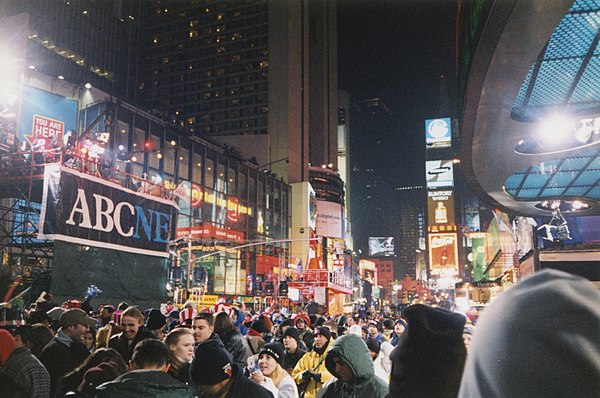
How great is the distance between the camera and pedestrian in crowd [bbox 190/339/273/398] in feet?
13.3

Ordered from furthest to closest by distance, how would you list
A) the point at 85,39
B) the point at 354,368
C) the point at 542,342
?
the point at 85,39 → the point at 354,368 → the point at 542,342

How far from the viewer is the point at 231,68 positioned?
9650 cm

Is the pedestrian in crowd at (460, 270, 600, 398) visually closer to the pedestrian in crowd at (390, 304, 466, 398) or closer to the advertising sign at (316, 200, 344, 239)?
the pedestrian in crowd at (390, 304, 466, 398)

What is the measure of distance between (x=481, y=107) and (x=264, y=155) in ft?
231

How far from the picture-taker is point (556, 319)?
2.87 ft

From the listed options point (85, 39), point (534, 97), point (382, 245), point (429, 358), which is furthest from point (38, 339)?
point (382, 245)

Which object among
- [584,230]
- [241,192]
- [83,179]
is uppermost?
[241,192]

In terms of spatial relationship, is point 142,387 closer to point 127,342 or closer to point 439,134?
point 127,342

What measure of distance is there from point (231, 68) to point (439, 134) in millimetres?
48850

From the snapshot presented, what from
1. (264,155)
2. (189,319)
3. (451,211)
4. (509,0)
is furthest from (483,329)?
(451,211)

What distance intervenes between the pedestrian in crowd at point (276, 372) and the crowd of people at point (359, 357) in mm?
13

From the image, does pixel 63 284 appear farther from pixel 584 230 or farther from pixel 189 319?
pixel 584 230

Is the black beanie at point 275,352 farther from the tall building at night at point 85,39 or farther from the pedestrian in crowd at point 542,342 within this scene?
the tall building at night at point 85,39

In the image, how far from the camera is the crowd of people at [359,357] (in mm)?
861
